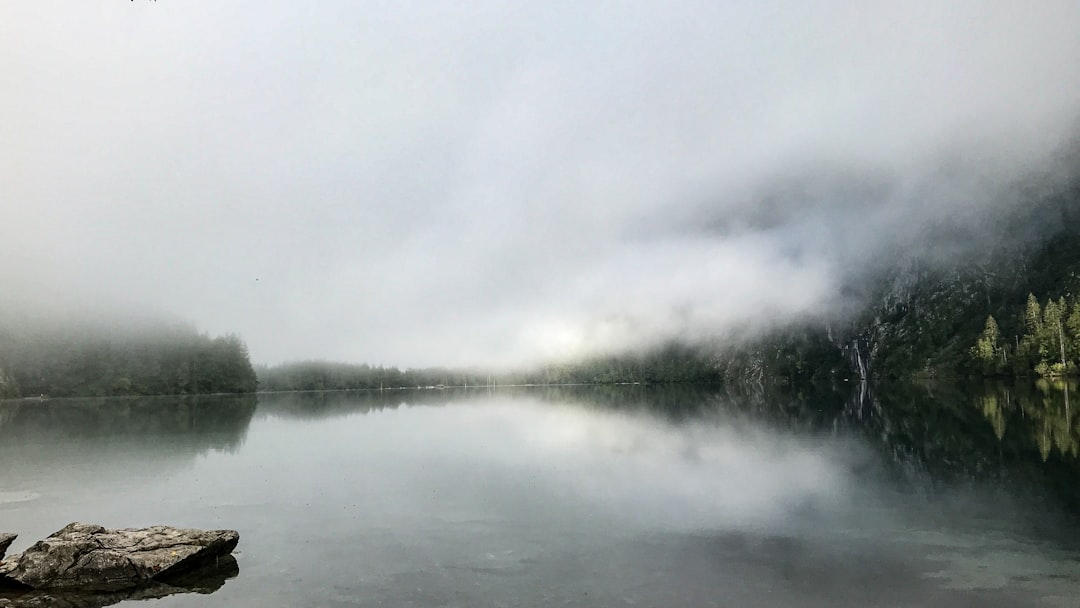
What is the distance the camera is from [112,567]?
62.5 feet

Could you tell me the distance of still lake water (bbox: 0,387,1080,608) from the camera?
16.8m

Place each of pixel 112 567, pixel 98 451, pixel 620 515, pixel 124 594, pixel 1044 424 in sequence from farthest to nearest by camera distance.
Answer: pixel 98 451 < pixel 1044 424 < pixel 620 515 < pixel 112 567 < pixel 124 594

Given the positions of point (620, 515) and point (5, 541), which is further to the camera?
point (620, 515)

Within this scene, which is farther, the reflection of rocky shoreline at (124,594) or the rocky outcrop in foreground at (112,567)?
the rocky outcrop in foreground at (112,567)

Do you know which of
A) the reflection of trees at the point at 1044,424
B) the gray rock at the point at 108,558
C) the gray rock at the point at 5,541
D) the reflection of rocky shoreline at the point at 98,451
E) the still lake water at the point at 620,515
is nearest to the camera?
the still lake water at the point at 620,515

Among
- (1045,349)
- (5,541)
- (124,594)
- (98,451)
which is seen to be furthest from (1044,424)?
(1045,349)

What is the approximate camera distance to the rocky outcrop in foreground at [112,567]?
1769 cm

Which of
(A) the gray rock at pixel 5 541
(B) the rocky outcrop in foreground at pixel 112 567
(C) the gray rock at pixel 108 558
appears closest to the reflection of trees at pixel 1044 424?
(B) the rocky outcrop in foreground at pixel 112 567

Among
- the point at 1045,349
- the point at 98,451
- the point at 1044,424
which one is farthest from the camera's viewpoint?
the point at 1045,349

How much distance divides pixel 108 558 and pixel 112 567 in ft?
1.35

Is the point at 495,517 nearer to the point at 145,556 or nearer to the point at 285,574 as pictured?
the point at 285,574

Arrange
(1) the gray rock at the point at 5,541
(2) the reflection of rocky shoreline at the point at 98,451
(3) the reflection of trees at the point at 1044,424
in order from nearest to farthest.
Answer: (1) the gray rock at the point at 5,541 → (3) the reflection of trees at the point at 1044,424 → (2) the reflection of rocky shoreline at the point at 98,451

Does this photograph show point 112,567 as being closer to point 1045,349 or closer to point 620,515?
point 620,515

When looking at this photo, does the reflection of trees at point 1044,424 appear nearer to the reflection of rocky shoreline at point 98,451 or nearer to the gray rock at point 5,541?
the gray rock at point 5,541
